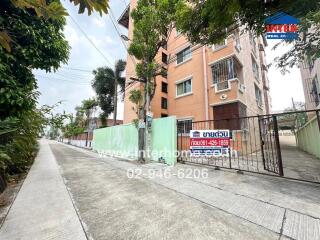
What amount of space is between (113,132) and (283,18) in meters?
11.3

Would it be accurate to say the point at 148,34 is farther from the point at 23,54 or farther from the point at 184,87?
the point at 23,54

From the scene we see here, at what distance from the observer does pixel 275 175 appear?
4.79 meters

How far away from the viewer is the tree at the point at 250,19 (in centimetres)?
380

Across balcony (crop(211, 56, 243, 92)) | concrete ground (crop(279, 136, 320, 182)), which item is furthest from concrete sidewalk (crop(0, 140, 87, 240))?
balcony (crop(211, 56, 243, 92))

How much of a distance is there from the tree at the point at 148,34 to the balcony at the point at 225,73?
4.10 meters

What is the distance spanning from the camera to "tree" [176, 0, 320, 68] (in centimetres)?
380

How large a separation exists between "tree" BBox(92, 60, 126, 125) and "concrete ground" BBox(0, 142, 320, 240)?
55.3 feet

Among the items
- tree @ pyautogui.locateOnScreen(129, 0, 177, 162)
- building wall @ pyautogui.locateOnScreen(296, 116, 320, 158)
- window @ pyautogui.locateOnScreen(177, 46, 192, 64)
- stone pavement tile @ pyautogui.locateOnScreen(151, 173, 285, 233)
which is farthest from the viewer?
window @ pyautogui.locateOnScreen(177, 46, 192, 64)

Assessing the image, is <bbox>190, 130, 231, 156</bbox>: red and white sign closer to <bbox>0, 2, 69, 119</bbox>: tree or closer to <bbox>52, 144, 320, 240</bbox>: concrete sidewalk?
<bbox>52, 144, 320, 240</bbox>: concrete sidewalk

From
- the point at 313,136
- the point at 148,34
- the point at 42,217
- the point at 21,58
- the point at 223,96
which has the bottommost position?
the point at 42,217

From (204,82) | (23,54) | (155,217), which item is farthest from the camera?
(204,82)

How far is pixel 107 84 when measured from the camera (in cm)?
2072

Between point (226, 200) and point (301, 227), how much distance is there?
1204mm

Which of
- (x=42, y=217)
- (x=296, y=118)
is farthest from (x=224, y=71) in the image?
(x=42, y=217)
